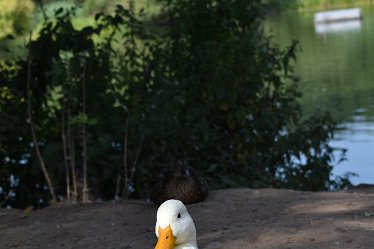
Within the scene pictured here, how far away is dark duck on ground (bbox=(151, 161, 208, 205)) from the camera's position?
6820 mm

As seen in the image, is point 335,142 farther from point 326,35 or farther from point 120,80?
point 326,35

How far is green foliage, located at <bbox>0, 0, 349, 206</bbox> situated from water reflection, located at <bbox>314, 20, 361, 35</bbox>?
2399 centimetres

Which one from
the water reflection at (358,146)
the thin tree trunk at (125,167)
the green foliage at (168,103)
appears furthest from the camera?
the water reflection at (358,146)

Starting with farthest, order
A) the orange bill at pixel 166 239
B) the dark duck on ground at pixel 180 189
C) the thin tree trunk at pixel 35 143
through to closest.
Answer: the thin tree trunk at pixel 35 143
the dark duck on ground at pixel 180 189
the orange bill at pixel 166 239

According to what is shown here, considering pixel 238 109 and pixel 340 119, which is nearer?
pixel 238 109

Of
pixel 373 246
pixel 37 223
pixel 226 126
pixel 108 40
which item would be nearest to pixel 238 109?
pixel 226 126

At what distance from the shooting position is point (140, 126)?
25.8 feet

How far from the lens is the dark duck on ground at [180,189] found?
22.4 ft

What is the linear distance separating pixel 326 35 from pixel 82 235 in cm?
2680

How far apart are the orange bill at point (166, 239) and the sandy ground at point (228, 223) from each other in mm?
1241

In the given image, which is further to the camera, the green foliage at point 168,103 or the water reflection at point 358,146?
the water reflection at point 358,146

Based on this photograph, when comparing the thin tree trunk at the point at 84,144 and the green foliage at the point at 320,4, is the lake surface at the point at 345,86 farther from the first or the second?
the green foliage at the point at 320,4

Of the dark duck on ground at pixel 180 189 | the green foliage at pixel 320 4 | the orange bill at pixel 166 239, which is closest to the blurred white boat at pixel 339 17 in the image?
the green foliage at pixel 320 4

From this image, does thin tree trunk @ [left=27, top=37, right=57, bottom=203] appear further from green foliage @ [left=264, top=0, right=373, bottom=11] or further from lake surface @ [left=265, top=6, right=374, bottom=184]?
green foliage @ [left=264, top=0, right=373, bottom=11]
